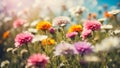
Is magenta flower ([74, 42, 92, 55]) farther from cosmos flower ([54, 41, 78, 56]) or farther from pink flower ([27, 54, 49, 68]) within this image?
pink flower ([27, 54, 49, 68])

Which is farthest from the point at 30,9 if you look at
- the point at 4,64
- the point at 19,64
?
the point at 4,64

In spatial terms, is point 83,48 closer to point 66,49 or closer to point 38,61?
point 66,49

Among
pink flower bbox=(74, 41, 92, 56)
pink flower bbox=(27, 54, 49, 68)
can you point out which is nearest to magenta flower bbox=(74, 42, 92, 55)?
pink flower bbox=(74, 41, 92, 56)

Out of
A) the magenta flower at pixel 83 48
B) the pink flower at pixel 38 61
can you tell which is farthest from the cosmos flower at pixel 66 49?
the pink flower at pixel 38 61

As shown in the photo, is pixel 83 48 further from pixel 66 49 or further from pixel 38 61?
pixel 38 61

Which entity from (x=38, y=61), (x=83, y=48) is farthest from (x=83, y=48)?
(x=38, y=61)

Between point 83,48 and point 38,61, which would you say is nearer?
point 38,61

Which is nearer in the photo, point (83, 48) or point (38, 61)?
point (38, 61)

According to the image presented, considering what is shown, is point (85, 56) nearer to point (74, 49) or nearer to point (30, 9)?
point (74, 49)

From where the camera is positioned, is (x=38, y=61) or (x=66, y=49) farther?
(x=66, y=49)

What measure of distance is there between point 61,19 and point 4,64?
0.70 metres

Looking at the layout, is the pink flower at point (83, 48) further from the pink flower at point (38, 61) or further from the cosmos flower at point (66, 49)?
the pink flower at point (38, 61)

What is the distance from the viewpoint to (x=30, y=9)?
17.3ft

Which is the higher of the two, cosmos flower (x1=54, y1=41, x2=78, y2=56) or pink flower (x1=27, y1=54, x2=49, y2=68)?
cosmos flower (x1=54, y1=41, x2=78, y2=56)
